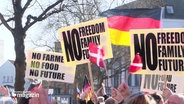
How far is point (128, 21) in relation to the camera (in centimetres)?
963

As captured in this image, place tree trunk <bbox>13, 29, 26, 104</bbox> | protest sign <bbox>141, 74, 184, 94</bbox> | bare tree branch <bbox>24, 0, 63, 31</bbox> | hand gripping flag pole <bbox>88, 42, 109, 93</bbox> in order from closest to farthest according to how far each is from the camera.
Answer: hand gripping flag pole <bbox>88, 42, 109, 93</bbox> → protest sign <bbox>141, 74, 184, 94</bbox> → tree trunk <bbox>13, 29, 26, 104</bbox> → bare tree branch <bbox>24, 0, 63, 31</bbox>

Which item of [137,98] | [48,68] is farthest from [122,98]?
[48,68]

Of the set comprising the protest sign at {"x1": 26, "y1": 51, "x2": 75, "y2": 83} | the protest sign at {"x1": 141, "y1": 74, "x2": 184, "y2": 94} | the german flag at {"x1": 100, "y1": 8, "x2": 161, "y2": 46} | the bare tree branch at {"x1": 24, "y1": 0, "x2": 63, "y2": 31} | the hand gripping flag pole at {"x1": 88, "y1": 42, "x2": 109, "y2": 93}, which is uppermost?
the bare tree branch at {"x1": 24, "y1": 0, "x2": 63, "y2": 31}

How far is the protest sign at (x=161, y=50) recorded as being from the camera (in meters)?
7.84

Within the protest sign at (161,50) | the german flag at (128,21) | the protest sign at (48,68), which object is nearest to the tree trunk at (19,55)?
the protest sign at (48,68)

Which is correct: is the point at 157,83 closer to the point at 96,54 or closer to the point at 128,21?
the point at 96,54

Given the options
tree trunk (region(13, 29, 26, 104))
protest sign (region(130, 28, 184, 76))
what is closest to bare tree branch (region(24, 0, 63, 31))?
tree trunk (region(13, 29, 26, 104))

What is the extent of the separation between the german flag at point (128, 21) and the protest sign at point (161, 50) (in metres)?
1.25

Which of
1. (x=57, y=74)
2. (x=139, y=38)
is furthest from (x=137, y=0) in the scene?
(x=139, y=38)

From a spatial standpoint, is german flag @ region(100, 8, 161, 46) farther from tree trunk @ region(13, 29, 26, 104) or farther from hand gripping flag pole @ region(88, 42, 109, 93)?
tree trunk @ region(13, 29, 26, 104)

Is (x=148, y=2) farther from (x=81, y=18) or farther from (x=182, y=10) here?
(x=182, y=10)

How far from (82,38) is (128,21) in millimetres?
1133

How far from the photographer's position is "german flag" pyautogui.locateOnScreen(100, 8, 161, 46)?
9.36 m

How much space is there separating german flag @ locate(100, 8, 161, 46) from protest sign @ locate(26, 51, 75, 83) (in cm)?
117
